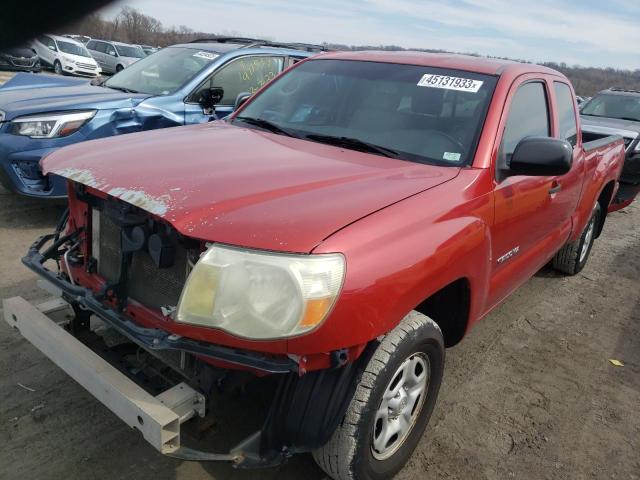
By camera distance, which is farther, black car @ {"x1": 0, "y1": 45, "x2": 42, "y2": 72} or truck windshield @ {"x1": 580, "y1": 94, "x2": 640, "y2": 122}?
truck windshield @ {"x1": 580, "y1": 94, "x2": 640, "y2": 122}

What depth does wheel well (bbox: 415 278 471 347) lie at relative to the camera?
268cm

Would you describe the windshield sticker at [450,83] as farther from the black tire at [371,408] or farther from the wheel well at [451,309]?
the black tire at [371,408]

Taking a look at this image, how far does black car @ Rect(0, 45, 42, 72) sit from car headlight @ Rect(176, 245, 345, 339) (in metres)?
0.90

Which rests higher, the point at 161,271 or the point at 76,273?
the point at 161,271

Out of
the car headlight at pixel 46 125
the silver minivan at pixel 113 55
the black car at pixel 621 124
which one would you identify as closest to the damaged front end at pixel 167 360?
the car headlight at pixel 46 125

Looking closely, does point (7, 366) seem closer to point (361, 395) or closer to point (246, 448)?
point (246, 448)

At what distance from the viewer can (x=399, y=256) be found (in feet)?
6.78

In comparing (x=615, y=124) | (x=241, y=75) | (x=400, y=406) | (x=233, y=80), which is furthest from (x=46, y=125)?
(x=615, y=124)

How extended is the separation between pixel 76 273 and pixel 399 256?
1.56m

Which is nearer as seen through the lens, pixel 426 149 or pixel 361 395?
pixel 361 395

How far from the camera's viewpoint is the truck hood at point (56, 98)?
16.3 ft

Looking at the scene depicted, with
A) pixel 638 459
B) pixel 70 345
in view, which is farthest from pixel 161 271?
pixel 638 459

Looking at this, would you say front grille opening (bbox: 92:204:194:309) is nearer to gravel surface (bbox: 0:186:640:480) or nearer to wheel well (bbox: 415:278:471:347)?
gravel surface (bbox: 0:186:640:480)

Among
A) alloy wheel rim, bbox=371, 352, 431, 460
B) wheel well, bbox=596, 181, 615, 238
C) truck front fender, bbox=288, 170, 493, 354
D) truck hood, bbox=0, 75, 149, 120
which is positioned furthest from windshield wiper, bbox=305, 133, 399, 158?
wheel well, bbox=596, 181, 615, 238
